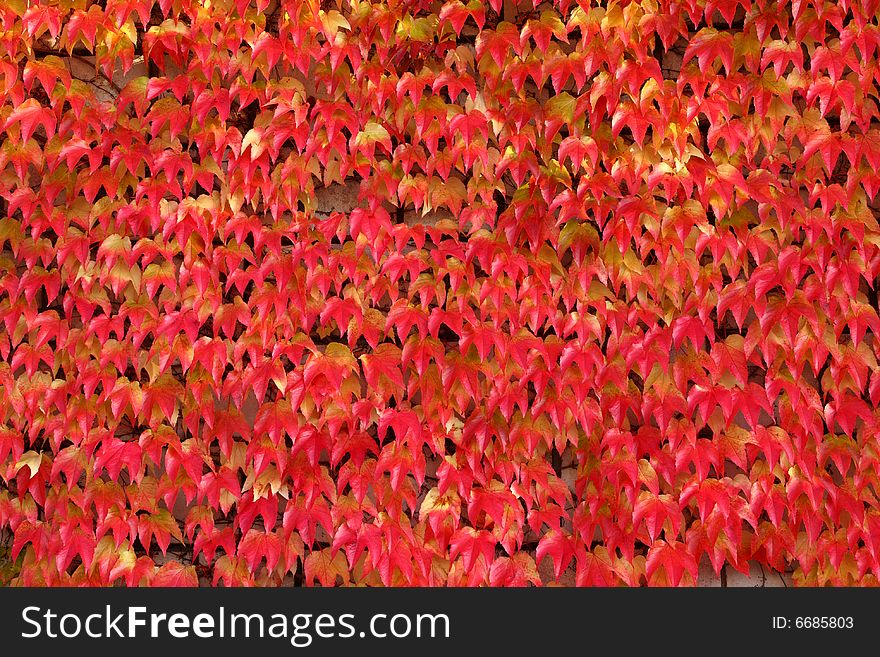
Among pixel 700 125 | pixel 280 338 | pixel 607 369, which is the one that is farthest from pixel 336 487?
pixel 700 125

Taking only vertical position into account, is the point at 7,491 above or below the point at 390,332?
below

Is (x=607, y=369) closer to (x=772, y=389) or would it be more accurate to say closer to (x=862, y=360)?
(x=772, y=389)

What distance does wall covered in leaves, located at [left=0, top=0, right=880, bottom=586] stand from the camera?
2.15 meters

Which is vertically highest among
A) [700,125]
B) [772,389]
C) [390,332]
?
[700,125]

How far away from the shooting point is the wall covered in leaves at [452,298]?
7.06 feet

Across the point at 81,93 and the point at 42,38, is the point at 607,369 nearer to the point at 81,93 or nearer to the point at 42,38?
the point at 81,93

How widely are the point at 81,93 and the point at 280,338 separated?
0.86 metres

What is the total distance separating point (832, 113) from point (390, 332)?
1.38 meters

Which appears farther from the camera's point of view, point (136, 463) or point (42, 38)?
point (42, 38)

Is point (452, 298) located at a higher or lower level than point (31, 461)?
higher

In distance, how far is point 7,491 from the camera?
2232mm

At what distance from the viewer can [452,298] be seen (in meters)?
2.18

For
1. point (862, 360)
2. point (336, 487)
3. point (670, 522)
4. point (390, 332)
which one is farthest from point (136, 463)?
point (862, 360)

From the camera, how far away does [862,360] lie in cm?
216
